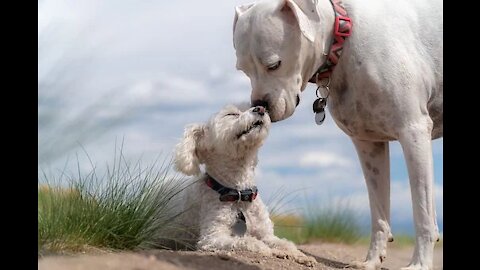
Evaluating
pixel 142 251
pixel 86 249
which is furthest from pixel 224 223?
pixel 86 249

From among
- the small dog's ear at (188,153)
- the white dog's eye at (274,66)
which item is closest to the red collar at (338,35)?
the white dog's eye at (274,66)

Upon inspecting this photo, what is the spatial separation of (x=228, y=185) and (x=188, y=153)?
45 centimetres

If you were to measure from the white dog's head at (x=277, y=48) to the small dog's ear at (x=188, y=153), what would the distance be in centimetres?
58

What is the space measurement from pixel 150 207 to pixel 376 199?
212 centimetres

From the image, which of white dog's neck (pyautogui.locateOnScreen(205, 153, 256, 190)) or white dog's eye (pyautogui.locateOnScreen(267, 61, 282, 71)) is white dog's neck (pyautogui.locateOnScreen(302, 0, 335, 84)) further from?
white dog's neck (pyautogui.locateOnScreen(205, 153, 256, 190))

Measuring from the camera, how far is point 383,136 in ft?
21.2

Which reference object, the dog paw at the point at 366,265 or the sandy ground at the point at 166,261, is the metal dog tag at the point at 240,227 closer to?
the sandy ground at the point at 166,261

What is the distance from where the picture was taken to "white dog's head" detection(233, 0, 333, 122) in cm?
586

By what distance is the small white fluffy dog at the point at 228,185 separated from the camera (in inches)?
233

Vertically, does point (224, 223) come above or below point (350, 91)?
below

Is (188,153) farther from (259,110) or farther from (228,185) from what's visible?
(259,110)
